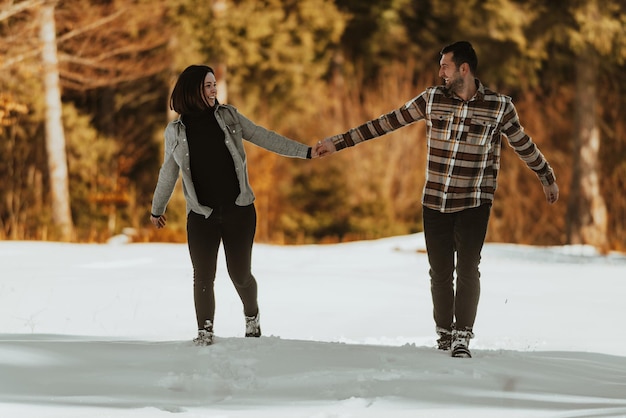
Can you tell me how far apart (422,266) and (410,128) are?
37.5ft

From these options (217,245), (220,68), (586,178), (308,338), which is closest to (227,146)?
(217,245)

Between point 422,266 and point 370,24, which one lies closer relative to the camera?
point 422,266

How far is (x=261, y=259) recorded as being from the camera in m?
12.7

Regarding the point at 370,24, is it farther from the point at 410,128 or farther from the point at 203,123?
the point at 203,123

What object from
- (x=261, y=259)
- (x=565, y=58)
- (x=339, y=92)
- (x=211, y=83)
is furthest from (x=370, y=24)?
(x=211, y=83)

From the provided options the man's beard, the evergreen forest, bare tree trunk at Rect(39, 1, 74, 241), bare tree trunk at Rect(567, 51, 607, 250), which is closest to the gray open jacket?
the man's beard

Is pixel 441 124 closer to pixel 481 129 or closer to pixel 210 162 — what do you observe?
pixel 481 129

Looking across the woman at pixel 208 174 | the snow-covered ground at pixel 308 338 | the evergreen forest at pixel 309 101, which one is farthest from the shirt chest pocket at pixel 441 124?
the evergreen forest at pixel 309 101

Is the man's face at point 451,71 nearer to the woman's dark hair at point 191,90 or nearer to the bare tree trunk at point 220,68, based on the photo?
the woman's dark hair at point 191,90

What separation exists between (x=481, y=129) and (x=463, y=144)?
0.41ft

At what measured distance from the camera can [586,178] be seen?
64.2 ft

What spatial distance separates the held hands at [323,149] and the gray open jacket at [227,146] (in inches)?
3.8

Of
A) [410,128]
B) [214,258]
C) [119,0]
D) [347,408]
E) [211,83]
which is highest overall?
[119,0]

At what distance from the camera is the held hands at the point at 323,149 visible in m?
6.45
